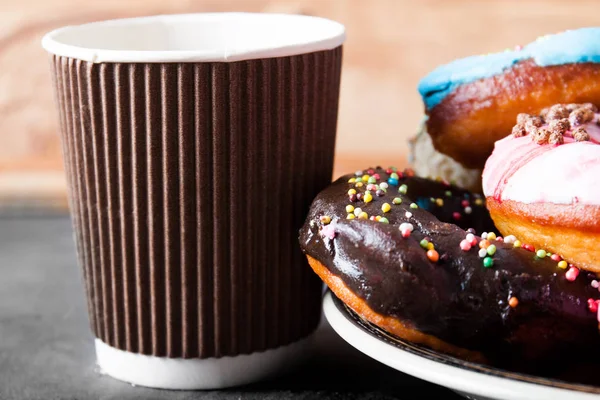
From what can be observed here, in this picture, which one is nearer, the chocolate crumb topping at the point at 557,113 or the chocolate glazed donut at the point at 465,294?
the chocolate glazed donut at the point at 465,294

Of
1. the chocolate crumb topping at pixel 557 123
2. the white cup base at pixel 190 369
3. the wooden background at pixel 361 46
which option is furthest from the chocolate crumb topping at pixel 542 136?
the wooden background at pixel 361 46

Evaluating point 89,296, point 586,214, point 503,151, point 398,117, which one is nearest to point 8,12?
point 398,117

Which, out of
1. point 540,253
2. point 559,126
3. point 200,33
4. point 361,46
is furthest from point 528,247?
point 361,46

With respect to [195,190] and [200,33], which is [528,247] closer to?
[195,190]

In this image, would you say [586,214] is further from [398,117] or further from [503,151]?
[398,117]

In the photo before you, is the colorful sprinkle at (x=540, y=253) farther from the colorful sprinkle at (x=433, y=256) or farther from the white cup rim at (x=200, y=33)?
the white cup rim at (x=200, y=33)

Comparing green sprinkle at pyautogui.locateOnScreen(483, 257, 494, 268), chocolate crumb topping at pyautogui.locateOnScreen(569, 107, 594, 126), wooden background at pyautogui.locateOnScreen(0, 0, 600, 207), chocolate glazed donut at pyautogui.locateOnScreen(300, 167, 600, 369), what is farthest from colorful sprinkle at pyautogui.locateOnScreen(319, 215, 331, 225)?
wooden background at pyautogui.locateOnScreen(0, 0, 600, 207)
